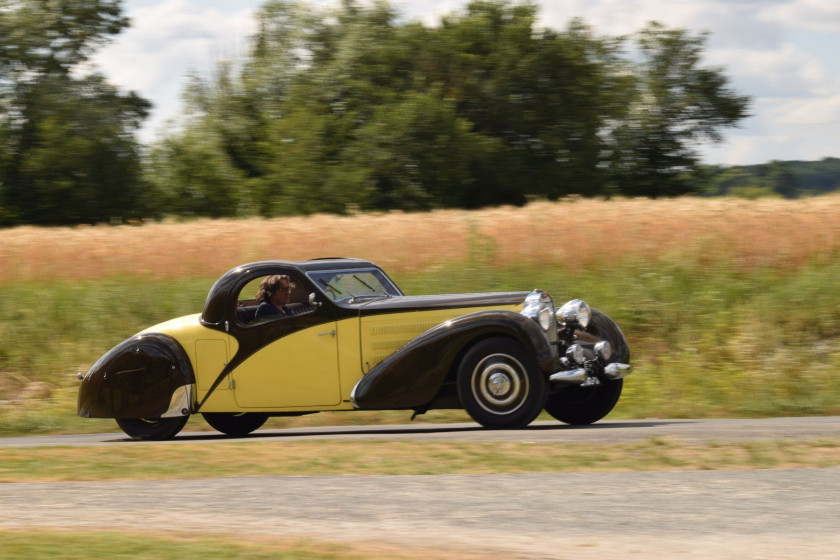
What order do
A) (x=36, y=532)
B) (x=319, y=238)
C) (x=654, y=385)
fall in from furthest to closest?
1. (x=319, y=238)
2. (x=654, y=385)
3. (x=36, y=532)

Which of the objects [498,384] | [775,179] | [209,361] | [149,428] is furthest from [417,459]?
[775,179]

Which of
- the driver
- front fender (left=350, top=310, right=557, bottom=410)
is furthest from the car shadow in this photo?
the driver

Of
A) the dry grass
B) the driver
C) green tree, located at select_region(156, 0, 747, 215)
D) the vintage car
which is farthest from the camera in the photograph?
green tree, located at select_region(156, 0, 747, 215)

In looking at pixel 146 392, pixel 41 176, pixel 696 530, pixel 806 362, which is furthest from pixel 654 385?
pixel 41 176

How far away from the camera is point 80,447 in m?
10.8

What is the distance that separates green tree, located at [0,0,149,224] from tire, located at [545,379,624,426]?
37.0m

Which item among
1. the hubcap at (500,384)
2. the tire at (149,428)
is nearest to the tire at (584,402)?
the hubcap at (500,384)

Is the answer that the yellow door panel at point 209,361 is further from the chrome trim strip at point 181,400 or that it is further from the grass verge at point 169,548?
the grass verge at point 169,548

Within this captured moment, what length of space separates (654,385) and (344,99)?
31.6 m

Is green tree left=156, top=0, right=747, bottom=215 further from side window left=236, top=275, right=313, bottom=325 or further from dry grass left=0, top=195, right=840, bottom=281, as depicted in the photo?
side window left=236, top=275, right=313, bottom=325

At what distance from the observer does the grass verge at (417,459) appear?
27.7 ft

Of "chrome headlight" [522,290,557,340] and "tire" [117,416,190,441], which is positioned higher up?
"chrome headlight" [522,290,557,340]

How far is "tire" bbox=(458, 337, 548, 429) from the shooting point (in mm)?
10070

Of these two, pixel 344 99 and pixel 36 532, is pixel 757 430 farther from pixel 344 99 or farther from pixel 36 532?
pixel 344 99
